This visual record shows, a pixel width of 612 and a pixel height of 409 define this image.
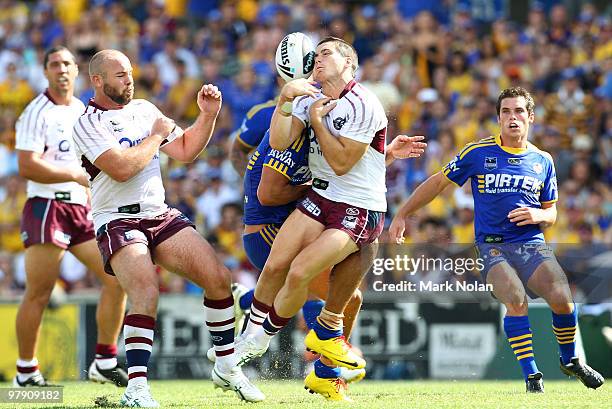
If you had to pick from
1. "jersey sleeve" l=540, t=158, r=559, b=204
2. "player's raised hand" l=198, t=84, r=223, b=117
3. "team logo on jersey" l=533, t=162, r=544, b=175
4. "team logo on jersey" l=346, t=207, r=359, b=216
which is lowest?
"team logo on jersey" l=346, t=207, r=359, b=216

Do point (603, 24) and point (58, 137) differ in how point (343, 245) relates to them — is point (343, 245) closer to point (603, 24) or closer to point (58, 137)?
point (58, 137)

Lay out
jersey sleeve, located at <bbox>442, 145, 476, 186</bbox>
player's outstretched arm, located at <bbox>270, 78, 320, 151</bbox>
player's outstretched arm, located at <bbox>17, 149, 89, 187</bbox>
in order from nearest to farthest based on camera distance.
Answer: player's outstretched arm, located at <bbox>270, 78, 320, 151</bbox>, jersey sleeve, located at <bbox>442, 145, 476, 186</bbox>, player's outstretched arm, located at <bbox>17, 149, 89, 187</bbox>

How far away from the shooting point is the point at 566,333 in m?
8.98

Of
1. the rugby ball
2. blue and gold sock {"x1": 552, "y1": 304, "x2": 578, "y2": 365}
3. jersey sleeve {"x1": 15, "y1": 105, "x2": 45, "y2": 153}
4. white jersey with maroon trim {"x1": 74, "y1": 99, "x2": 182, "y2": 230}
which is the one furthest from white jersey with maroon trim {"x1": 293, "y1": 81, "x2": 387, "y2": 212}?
jersey sleeve {"x1": 15, "y1": 105, "x2": 45, "y2": 153}

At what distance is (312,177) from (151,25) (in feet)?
37.5

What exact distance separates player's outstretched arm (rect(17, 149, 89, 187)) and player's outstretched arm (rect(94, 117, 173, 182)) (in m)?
2.13

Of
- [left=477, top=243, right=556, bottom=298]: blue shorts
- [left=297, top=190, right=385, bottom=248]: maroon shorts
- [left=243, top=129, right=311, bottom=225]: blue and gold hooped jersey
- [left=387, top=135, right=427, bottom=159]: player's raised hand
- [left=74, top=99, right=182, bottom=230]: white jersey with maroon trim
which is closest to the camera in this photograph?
[left=74, top=99, right=182, bottom=230]: white jersey with maroon trim

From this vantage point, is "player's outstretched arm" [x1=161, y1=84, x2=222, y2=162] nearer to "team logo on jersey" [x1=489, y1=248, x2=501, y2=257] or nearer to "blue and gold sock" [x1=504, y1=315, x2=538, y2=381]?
"team logo on jersey" [x1=489, y1=248, x2=501, y2=257]

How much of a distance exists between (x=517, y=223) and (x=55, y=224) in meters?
4.06

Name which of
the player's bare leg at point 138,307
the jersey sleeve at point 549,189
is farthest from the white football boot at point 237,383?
the jersey sleeve at point 549,189

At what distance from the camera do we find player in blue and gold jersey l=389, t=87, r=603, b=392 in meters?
8.96

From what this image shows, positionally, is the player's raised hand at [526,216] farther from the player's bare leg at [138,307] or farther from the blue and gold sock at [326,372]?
the player's bare leg at [138,307]

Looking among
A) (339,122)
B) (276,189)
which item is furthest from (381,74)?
(339,122)

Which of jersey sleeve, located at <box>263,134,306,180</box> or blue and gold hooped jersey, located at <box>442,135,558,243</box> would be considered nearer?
jersey sleeve, located at <box>263,134,306,180</box>
